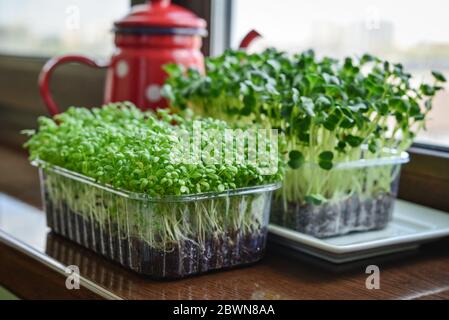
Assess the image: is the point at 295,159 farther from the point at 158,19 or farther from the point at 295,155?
the point at 158,19

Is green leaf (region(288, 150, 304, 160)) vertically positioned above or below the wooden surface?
above

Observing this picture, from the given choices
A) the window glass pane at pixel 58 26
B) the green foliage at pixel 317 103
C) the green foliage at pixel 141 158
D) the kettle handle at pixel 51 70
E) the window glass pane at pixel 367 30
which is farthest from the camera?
the window glass pane at pixel 58 26

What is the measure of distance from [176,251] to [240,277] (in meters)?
0.09

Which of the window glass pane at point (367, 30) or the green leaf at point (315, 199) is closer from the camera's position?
the green leaf at point (315, 199)

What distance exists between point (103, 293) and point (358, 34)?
2.11 feet

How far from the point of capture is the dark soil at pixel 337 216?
872 millimetres

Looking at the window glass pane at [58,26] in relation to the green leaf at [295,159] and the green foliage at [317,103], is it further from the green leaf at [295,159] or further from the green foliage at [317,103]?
the green leaf at [295,159]

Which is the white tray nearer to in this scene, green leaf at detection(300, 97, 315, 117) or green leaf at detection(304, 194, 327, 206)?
green leaf at detection(304, 194, 327, 206)

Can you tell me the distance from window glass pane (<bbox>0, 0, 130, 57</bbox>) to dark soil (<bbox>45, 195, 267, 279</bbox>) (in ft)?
2.92

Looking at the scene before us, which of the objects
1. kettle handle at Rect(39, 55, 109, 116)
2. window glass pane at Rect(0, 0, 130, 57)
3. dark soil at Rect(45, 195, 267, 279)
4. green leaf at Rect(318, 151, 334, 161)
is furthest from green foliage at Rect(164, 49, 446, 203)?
window glass pane at Rect(0, 0, 130, 57)

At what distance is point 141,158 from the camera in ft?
2.41

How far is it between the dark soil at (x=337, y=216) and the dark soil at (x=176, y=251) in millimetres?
62

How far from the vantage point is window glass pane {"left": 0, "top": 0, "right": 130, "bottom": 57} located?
1.74 m

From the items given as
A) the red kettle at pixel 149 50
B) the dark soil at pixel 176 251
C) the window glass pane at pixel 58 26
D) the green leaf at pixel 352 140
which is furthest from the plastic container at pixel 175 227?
the window glass pane at pixel 58 26
